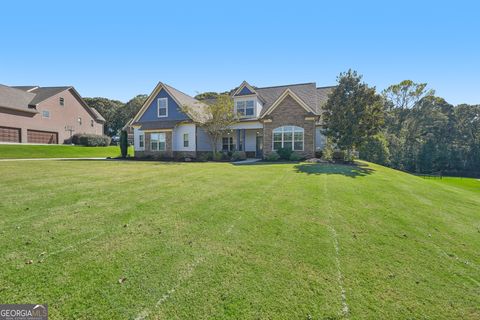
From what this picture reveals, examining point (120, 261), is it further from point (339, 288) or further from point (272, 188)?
point (272, 188)

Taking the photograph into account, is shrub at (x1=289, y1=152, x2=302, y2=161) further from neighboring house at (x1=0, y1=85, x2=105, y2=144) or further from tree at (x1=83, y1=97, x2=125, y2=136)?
tree at (x1=83, y1=97, x2=125, y2=136)

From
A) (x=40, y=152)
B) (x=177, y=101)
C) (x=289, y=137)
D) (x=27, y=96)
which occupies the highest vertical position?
(x=27, y=96)

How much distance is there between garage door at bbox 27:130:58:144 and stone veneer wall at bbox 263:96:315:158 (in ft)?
113

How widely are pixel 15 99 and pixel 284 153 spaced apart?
126 feet

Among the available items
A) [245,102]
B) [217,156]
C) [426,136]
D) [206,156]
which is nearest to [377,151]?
[245,102]

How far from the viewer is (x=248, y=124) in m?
24.2

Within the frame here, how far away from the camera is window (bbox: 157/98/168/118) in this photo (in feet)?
85.3

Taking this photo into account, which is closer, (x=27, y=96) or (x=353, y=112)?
(x=353, y=112)

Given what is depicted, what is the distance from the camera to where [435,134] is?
52.6 metres

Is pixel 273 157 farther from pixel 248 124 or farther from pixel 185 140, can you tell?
pixel 185 140

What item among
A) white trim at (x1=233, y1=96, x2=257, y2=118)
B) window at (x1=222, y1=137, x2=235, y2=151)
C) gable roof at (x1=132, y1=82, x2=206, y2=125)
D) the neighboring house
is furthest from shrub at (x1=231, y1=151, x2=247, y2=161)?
the neighboring house

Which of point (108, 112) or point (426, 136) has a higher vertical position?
point (108, 112)

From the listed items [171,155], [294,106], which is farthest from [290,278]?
[171,155]

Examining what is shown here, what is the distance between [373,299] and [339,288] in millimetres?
436
